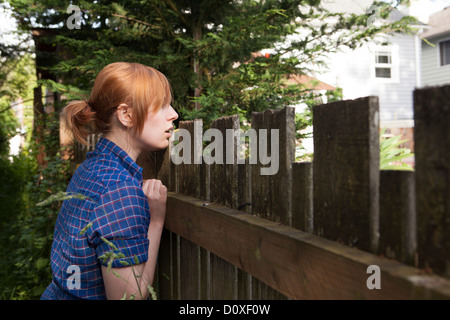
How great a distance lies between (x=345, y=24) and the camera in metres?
4.62

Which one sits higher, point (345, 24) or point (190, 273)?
point (345, 24)

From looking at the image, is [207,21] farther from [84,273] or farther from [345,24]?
[84,273]

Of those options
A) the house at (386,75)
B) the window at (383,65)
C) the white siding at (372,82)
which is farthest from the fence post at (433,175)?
the window at (383,65)

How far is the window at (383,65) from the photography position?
1633 cm

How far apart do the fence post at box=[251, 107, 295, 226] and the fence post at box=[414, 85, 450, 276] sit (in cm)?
53

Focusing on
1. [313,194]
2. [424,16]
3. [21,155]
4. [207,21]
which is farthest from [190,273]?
[424,16]

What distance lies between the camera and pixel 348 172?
1232 mm

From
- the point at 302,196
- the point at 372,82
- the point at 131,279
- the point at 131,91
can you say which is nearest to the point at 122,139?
the point at 131,91

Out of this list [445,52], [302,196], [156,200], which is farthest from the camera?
[445,52]

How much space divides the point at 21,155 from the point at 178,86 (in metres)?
7.25

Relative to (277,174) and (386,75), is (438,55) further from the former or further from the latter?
(277,174)

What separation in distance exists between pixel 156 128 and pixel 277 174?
640 millimetres

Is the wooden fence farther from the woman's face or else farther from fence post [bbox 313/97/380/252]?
the woman's face

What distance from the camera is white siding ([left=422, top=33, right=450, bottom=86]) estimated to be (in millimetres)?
17856
